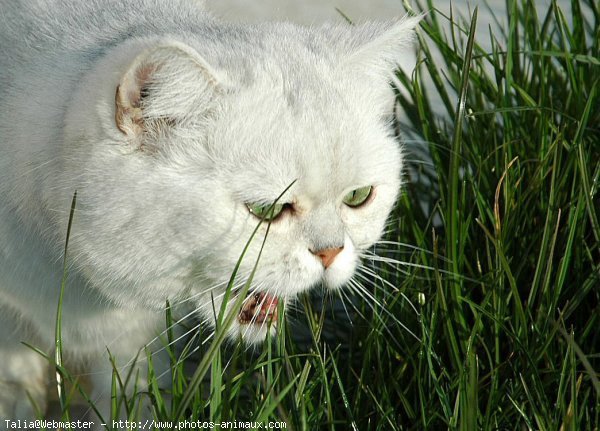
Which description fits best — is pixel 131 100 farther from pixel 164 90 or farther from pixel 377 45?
pixel 377 45

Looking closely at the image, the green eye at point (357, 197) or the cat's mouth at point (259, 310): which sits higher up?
the green eye at point (357, 197)

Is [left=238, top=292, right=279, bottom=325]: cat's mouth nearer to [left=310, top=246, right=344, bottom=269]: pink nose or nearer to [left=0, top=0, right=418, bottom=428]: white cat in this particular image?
[left=0, top=0, right=418, bottom=428]: white cat

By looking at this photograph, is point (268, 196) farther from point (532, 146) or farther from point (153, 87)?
point (532, 146)

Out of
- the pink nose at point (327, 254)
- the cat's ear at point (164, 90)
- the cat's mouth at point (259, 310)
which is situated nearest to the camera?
the cat's ear at point (164, 90)

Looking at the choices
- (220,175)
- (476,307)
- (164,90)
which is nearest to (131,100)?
(164,90)

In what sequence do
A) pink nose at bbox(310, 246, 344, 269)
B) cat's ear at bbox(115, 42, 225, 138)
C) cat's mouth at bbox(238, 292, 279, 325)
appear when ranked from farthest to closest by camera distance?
cat's mouth at bbox(238, 292, 279, 325)
pink nose at bbox(310, 246, 344, 269)
cat's ear at bbox(115, 42, 225, 138)

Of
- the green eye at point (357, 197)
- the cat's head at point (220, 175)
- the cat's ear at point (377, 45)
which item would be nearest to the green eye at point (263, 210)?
the cat's head at point (220, 175)

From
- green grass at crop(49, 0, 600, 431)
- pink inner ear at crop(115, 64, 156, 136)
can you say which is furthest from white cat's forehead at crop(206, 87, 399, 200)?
green grass at crop(49, 0, 600, 431)

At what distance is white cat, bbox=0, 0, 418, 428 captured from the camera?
4.00 feet

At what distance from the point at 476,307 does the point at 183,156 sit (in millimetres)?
535

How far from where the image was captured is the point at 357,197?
1.38m

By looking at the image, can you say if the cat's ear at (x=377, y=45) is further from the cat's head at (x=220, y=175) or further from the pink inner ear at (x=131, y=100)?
the pink inner ear at (x=131, y=100)

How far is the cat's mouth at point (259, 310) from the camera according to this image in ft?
4.67

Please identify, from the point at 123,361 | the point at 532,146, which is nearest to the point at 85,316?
the point at 123,361
